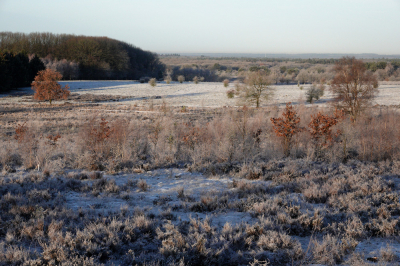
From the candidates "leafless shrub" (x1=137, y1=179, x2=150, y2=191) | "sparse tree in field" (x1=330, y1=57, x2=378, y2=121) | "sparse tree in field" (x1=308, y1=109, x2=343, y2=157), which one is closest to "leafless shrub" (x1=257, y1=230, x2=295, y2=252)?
"leafless shrub" (x1=137, y1=179, x2=150, y2=191)

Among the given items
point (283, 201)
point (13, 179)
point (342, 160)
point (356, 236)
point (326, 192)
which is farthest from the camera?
point (342, 160)

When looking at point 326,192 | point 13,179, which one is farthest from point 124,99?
point 326,192

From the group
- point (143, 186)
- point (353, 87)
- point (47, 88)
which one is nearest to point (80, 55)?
point (47, 88)

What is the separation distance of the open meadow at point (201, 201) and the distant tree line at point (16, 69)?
41066 millimetres

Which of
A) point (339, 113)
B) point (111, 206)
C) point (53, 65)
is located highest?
point (53, 65)

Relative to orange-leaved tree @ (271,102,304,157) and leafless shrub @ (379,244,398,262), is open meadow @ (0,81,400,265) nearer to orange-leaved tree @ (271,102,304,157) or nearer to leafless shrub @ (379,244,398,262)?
leafless shrub @ (379,244,398,262)

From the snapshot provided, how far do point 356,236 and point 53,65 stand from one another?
64.2 metres

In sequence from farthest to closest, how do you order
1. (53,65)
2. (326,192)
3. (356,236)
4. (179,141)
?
1. (53,65)
2. (179,141)
3. (326,192)
4. (356,236)

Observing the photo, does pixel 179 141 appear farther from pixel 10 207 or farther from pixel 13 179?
pixel 10 207

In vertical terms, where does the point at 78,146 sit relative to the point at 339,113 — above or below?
below

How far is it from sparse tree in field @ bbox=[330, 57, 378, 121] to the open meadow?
3322mm

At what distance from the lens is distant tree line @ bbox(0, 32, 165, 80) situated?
64394mm

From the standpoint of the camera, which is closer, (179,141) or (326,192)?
(326,192)

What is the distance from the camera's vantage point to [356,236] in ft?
12.5
